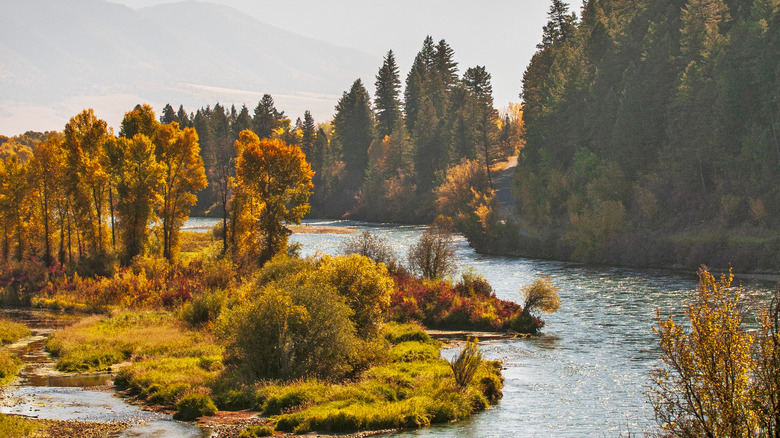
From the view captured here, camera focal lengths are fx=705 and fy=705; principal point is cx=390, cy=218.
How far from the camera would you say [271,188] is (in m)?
60.6

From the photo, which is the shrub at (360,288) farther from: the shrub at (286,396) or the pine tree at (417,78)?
the pine tree at (417,78)

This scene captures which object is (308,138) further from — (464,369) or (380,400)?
(380,400)

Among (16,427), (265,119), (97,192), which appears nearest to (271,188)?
(97,192)

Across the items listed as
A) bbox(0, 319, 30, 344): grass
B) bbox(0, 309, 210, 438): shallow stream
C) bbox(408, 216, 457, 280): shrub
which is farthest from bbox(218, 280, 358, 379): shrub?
bbox(408, 216, 457, 280): shrub

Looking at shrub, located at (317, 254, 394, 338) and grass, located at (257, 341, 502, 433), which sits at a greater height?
shrub, located at (317, 254, 394, 338)

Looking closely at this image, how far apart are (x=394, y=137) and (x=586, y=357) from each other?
116m

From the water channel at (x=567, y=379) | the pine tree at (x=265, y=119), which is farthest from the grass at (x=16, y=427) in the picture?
the pine tree at (x=265, y=119)

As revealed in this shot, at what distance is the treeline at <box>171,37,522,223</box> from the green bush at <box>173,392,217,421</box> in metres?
100

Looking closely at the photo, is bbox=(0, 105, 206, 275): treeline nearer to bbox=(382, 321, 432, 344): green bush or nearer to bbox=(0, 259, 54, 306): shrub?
bbox=(0, 259, 54, 306): shrub

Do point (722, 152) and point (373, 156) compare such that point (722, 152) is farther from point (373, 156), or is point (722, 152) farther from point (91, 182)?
point (373, 156)

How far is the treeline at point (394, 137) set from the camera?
13125cm

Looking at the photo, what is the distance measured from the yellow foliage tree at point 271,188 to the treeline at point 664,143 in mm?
37973

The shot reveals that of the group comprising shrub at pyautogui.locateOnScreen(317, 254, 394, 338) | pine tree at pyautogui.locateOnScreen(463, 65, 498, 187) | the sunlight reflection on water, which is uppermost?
pine tree at pyautogui.locateOnScreen(463, 65, 498, 187)

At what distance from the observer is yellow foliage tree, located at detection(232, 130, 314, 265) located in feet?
196
